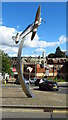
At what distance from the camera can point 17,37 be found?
15.0 meters

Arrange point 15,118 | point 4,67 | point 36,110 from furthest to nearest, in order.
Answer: point 4,67 → point 36,110 → point 15,118

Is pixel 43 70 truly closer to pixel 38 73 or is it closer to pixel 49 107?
pixel 38 73

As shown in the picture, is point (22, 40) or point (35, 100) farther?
point (22, 40)

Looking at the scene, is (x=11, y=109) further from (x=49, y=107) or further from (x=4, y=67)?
(x=4, y=67)

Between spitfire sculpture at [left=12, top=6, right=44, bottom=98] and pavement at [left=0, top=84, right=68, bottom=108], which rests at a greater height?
spitfire sculpture at [left=12, top=6, right=44, bottom=98]

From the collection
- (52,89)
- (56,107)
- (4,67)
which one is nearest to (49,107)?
(56,107)

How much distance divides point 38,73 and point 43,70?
197 centimetres

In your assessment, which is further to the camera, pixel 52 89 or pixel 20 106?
pixel 52 89

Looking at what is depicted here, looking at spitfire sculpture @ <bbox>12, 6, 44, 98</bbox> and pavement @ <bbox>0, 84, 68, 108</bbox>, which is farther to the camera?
spitfire sculpture @ <bbox>12, 6, 44, 98</bbox>

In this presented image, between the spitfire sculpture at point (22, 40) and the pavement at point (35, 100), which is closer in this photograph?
the pavement at point (35, 100)

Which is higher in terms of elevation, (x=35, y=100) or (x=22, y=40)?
(x=22, y=40)

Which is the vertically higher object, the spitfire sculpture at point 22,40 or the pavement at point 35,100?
the spitfire sculpture at point 22,40

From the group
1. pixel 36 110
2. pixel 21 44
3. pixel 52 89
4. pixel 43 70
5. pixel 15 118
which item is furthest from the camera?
pixel 43 70

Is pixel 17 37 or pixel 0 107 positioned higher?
pixel 17 37
